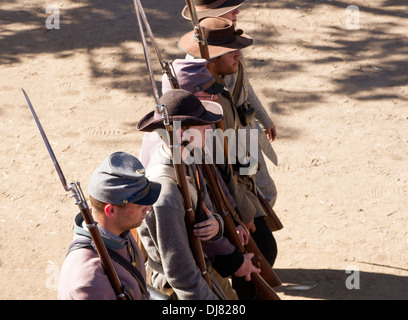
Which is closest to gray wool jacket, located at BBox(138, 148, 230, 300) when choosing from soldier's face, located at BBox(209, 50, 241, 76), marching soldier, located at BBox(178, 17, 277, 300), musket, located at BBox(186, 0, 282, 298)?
musket, located at BBox(186, 0, 282, 298)

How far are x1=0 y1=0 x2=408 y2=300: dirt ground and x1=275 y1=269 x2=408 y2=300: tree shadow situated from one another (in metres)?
0.01

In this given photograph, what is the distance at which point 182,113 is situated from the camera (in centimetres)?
367

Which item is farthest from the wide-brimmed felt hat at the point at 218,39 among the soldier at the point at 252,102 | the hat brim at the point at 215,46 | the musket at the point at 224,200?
the soldier at the point at 252,102

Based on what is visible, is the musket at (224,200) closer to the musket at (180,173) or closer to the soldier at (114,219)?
the musket at (180,173)

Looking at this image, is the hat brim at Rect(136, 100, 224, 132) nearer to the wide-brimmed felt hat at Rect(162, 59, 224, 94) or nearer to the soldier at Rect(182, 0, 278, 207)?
the wide-brimmed felt hat at Rect(162, 59, 224, 94)

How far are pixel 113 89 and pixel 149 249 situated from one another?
5.17 meters

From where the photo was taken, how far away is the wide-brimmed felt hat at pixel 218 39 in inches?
188

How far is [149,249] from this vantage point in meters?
Answer: 3.66

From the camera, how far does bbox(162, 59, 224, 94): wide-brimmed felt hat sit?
4195 millimetres

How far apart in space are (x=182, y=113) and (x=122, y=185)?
68 cm

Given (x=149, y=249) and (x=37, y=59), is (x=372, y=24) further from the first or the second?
(x=149, y=249)

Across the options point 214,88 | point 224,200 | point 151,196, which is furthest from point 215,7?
point 151,196

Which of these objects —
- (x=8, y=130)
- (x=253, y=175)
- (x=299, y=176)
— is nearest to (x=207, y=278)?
(x=253, y=175)

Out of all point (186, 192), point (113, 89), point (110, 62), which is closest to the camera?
point (186, 192)
